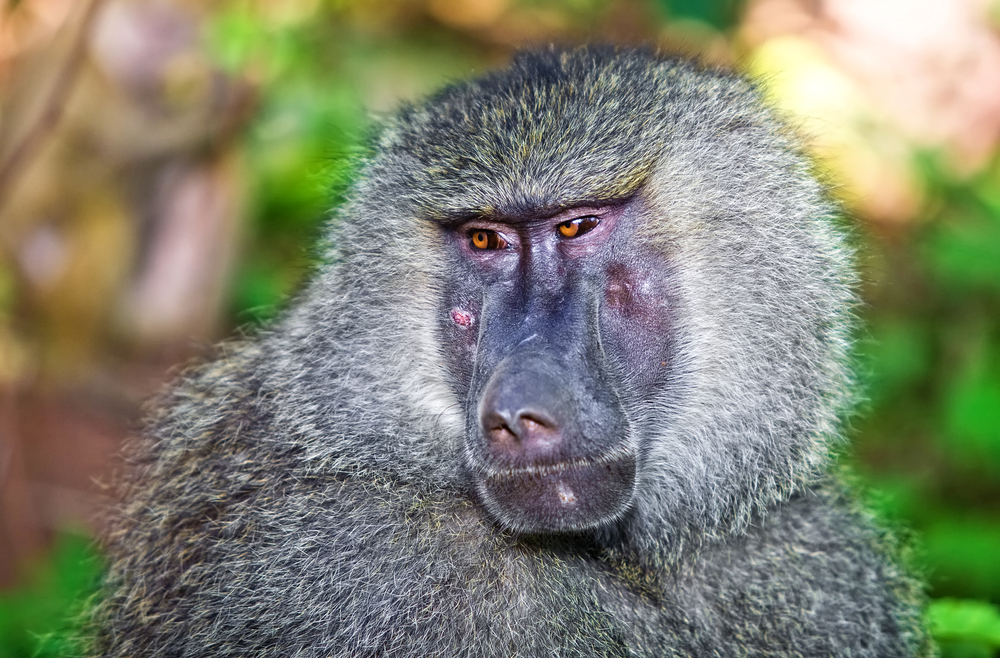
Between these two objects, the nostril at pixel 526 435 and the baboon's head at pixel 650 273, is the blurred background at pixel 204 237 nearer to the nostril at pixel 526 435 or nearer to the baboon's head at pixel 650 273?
the baboon's head at pixel 650 273

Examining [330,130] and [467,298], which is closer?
[467,298]

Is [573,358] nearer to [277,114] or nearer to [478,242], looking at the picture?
[478,242]

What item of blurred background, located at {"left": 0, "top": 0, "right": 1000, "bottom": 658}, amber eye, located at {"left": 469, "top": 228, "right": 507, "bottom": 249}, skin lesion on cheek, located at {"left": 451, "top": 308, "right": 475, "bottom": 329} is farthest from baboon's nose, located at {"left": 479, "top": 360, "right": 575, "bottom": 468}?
blurred background, located at {"left": 0, "top": 0, "right": 1000, "bottom": 658}

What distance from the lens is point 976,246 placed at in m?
5.66

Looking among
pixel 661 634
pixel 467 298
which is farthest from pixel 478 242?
pixel 661 634

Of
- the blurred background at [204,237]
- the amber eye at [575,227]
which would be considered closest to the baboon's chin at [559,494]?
the amber eye at [575,227]

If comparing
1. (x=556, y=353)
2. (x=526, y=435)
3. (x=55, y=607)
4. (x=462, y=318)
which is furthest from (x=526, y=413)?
(x=55, y=607)

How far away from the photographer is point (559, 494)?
2646 mm

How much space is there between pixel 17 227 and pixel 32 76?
0.96 m

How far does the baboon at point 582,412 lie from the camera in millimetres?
2754

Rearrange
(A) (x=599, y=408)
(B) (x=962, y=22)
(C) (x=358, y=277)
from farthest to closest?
(B) (x=962, y=22) → (C) (x=358, y=277) → (A) (x=599, y=408)

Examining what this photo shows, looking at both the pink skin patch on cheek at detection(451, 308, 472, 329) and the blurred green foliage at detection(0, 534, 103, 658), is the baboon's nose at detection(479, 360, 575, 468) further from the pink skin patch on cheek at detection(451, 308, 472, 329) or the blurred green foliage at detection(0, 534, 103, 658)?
the blurred green foliage at detection(0, 534, 103, 658)

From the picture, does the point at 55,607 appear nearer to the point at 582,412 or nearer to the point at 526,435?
the point at 526,435

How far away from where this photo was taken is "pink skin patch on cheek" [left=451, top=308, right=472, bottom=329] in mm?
2980
